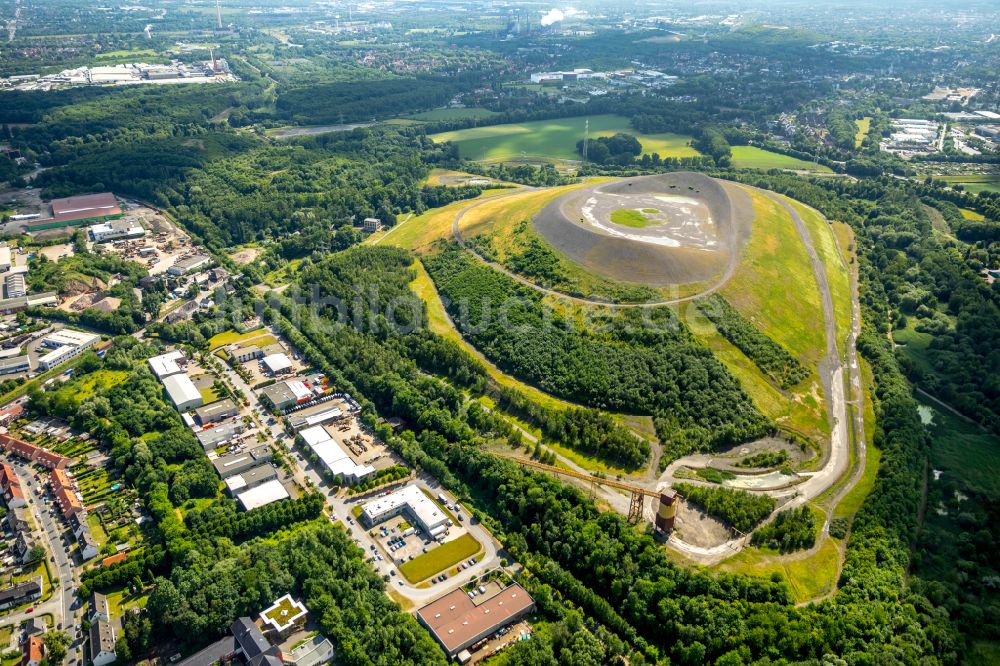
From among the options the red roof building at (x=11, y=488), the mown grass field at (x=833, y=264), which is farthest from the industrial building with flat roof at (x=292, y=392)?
the mown grass field at (x=833, y=264)

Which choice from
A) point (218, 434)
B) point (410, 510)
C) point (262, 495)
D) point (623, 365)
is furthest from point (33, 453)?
point (623, 365)

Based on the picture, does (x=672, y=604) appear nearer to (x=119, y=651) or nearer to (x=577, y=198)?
(x=119, y=651)

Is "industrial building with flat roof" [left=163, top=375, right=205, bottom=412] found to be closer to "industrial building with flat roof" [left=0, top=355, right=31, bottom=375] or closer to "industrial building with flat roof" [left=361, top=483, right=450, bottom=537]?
"industrial building with flat roof" [left=0, top=355, right=31, bottom=375]

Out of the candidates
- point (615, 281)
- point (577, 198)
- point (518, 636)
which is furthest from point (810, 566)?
point (577, 198)

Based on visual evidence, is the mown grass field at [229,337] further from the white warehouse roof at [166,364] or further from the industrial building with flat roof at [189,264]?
the industrial building with flat roof at [189,264]

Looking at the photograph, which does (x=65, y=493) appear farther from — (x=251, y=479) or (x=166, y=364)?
(x=166, y=364)
